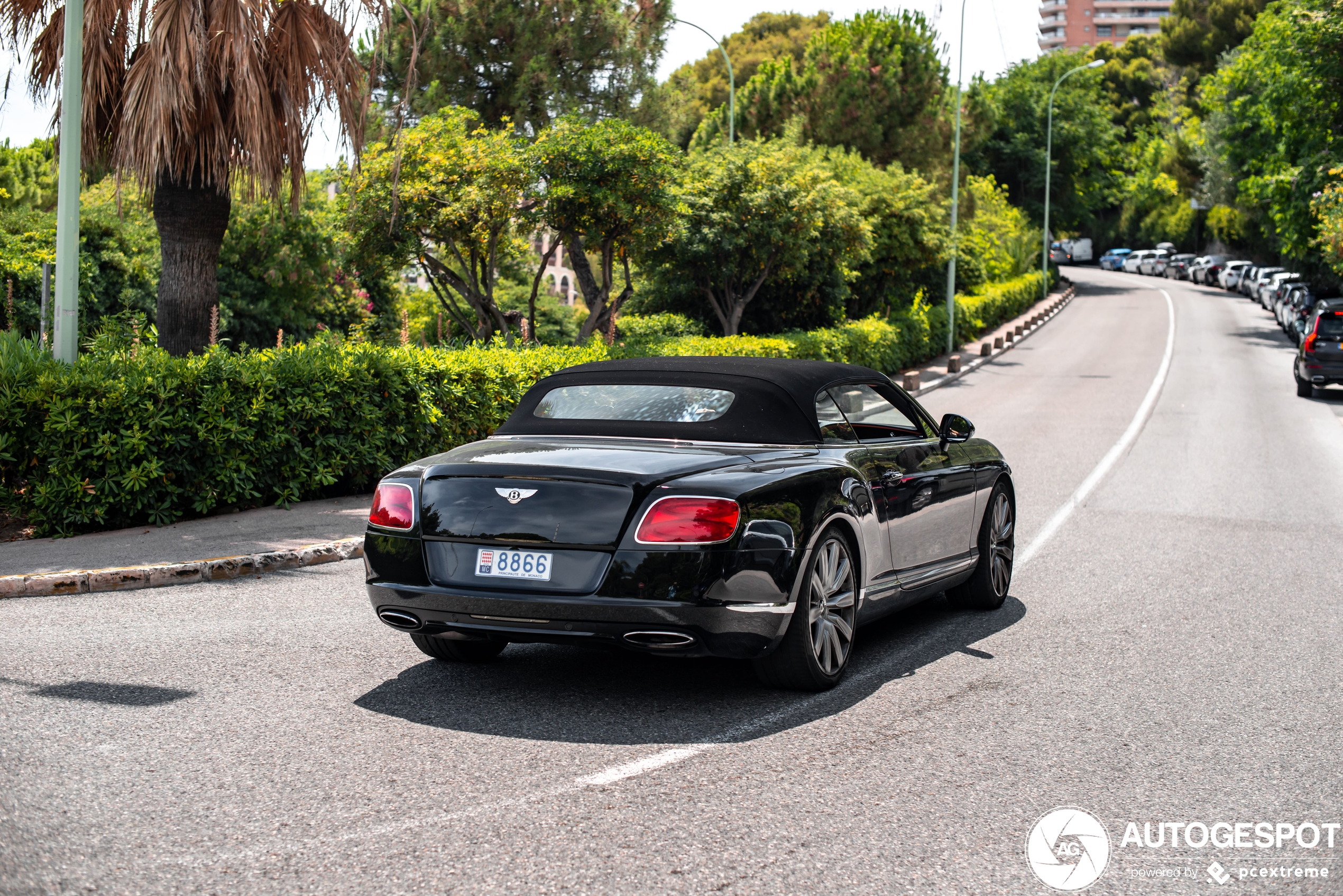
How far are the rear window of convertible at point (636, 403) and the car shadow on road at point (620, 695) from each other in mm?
1176

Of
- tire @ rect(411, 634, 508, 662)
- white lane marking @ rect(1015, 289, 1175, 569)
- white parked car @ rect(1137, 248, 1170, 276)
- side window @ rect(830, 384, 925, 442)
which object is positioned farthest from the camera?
white parked car @ rect(1137, 248, 1170, 276)

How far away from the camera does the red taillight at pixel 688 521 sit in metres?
5.01

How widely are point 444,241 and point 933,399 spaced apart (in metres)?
11.2

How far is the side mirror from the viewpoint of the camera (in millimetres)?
7004

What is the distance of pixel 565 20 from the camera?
2683 cm

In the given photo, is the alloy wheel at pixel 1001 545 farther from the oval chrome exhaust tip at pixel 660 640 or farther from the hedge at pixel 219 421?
the hedge at pixel 219 421

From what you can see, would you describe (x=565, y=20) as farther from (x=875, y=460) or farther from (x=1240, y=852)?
(x=1240, y=852)

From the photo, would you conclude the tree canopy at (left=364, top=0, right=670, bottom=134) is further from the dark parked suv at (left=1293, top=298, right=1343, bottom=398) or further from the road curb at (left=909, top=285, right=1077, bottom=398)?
the dark parked suv at (left=1293, top=298, right=1343, bottom=398)

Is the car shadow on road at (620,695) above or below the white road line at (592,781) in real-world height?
below

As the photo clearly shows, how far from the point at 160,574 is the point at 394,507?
338cm

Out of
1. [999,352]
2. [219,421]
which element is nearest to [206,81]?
[219,421]

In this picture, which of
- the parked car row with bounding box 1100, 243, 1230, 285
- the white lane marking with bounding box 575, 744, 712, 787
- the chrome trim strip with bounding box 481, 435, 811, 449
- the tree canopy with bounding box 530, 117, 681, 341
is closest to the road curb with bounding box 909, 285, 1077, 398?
the tree canopy with bounding box 530, 117, 681, 341

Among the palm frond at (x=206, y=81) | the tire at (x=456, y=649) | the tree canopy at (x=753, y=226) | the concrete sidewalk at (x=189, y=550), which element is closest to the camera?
the tire at (x=456, y=649)

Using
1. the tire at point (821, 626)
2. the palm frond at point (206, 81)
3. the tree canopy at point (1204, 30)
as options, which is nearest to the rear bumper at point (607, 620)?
the tire at point (821, 626)
